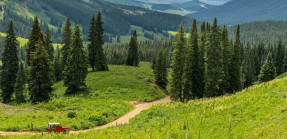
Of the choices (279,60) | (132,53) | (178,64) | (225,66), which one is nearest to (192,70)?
(178,64)

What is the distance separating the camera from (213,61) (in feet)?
135

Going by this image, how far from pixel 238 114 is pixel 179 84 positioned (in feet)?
82.0

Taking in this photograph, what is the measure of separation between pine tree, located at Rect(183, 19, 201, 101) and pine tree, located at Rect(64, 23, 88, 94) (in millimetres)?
23179

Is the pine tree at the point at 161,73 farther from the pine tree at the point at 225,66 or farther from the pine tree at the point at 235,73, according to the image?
the pine tree at the point at 225,66

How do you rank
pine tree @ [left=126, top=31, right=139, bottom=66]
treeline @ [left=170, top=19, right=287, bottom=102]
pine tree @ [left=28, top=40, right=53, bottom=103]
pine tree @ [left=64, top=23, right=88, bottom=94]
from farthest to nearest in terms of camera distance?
pine tree @ [left=126, top=31, right=139, bottom=66] → pine tree @ [left=64, top=23, right=88, bottom=94] → treeline @ [left=170, top=19, right=287, bottom=102] → pine tree @ [left=28, top=40, right=53, bottom=103]

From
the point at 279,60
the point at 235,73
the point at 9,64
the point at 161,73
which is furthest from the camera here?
the point at 279,60

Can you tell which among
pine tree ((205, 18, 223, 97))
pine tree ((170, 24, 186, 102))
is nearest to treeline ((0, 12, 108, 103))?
pine tree ((170, 24, 186, 102))

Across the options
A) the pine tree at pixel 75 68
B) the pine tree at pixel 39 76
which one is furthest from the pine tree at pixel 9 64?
the pine tree at pixel 39 76

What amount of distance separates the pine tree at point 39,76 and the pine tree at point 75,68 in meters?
6.62

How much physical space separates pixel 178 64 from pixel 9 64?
43.2m

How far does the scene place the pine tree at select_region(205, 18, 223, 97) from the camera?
41.0 m

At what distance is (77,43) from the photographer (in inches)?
1908

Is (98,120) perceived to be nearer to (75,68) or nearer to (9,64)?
(75,68)

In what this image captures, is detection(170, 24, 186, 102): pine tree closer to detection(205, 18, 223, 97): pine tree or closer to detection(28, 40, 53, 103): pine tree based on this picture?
detection(205, 18, 223, 97): pine tree
